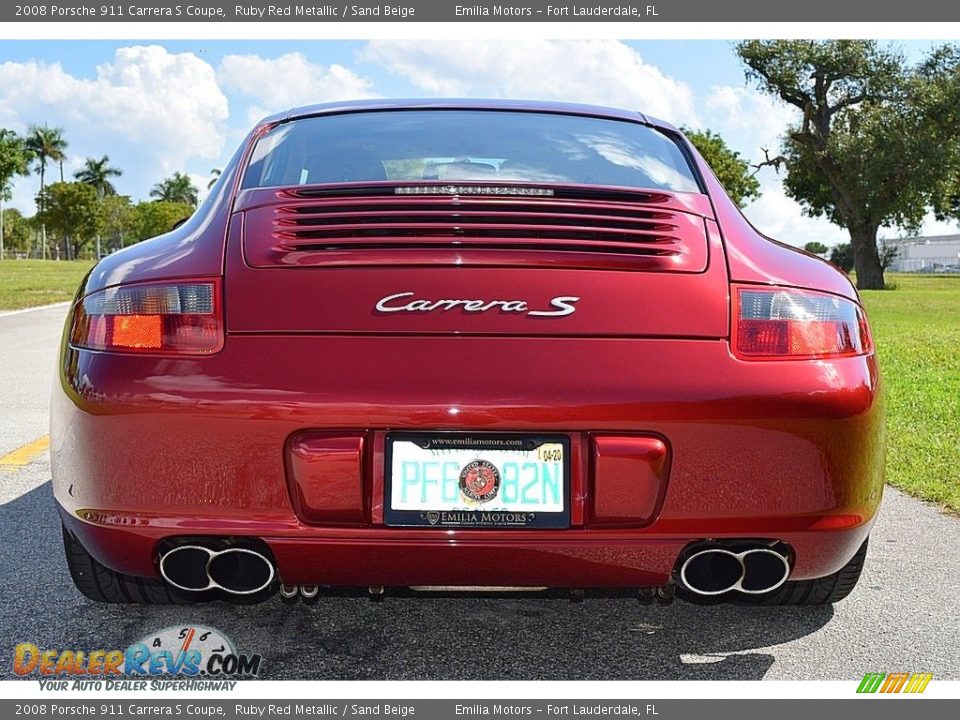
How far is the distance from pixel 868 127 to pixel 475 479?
3650 cm

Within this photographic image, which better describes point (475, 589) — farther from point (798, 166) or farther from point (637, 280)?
point (798, 166)

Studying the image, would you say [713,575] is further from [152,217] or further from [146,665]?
[152,217]

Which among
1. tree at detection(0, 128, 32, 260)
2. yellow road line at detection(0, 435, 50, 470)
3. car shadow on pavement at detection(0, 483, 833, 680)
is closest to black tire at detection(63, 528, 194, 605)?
car shadow on pavement at detection(0, 483, 833, 680)

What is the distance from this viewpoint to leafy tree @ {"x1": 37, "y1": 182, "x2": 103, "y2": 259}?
78312 mm

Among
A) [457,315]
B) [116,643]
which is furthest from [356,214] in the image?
[116,643]

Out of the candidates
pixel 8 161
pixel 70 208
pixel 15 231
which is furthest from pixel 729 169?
pixel 15 231

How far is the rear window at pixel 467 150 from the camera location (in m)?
2.94

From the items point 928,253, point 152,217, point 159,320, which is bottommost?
point 928,253

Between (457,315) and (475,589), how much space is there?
2.12ft

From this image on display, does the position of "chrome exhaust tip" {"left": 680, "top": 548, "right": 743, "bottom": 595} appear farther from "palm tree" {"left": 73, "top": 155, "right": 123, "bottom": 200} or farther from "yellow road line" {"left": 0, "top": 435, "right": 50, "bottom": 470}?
"palm tree" {"left": 73, "top": 155, "right": 123, "bottom": 200}

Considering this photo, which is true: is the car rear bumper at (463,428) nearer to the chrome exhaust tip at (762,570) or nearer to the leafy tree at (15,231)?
the chrome exhaust tip at (762,570)

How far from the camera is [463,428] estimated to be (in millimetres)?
2184

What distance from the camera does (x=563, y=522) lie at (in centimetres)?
223

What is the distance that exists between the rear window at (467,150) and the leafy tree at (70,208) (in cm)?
8189
